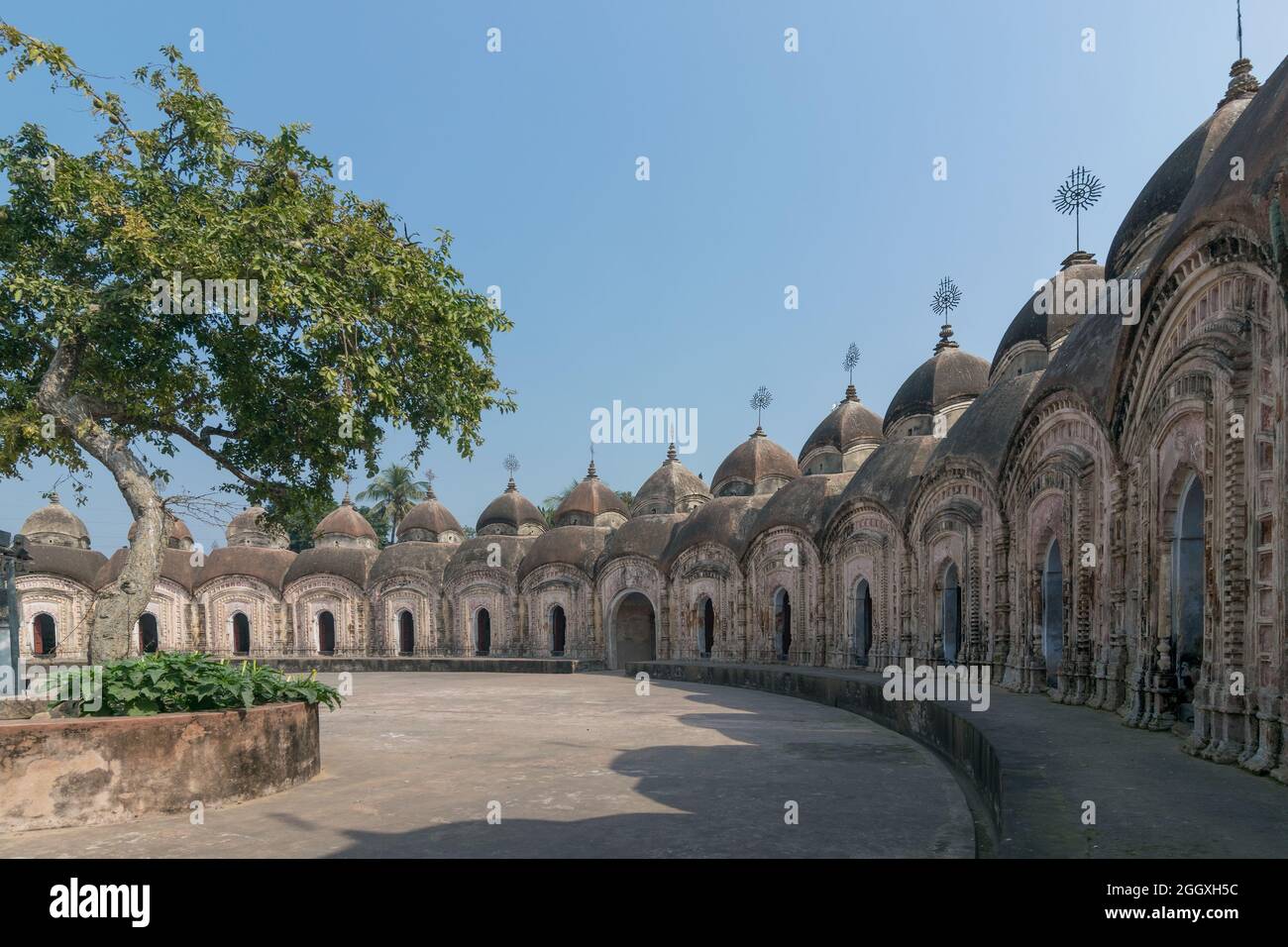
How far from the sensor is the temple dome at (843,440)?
30438 millimetres

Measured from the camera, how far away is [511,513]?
129ft

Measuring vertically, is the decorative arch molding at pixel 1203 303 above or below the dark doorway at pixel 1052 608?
above

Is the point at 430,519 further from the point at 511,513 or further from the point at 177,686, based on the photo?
the point at 177,686

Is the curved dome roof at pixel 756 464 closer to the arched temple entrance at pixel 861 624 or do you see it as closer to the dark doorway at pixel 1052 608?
the arched temple entrance at pixel 861 624

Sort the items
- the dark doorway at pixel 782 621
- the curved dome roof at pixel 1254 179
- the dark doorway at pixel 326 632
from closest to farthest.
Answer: the curved dome roof at pixel 1254 179, the dark doorway at pixel 782 621, the dark doorway at pixel 326 632

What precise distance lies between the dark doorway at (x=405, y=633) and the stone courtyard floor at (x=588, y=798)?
74.4ft

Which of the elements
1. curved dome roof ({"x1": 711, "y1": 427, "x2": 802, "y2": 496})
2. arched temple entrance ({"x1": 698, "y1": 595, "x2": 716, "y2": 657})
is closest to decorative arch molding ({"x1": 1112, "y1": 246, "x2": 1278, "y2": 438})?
arched temple entrance ({"x1": 698, "y1": 595, "x2": 716, "y2": 657})

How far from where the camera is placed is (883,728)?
1340cm

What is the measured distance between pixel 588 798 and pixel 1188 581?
6475 mm

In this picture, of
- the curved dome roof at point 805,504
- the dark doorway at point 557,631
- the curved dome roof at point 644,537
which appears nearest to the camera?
the curved dome roof at point 805,504

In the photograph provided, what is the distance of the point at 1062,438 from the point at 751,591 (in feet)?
45.1

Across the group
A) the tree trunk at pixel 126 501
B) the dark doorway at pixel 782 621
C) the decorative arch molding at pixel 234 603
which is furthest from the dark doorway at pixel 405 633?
the tree trunk at pixel 126 501

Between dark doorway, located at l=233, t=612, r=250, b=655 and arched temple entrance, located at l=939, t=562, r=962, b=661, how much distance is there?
93.5ft

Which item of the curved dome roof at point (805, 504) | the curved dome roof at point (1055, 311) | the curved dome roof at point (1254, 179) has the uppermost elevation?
the curved dome roof at point (1055, 311)
